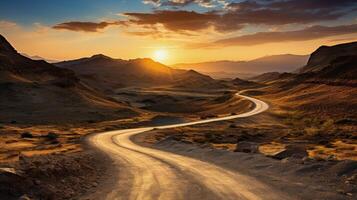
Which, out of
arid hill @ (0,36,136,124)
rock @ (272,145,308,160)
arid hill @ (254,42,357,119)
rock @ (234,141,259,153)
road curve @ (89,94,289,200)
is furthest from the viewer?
arid hill @ (0,36,136,124)

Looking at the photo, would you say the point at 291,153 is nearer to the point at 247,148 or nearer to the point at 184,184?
the point at 247,148

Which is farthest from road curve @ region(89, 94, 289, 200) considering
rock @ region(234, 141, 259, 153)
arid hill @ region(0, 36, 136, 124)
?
arid hill @ region(0, 36, 136, 124)

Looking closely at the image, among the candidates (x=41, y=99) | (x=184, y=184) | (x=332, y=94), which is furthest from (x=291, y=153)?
(x=41, y=99)

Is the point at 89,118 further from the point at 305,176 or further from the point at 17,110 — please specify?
the point at 305,176

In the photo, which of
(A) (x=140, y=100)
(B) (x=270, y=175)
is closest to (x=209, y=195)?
(B) (x=270, y=175)

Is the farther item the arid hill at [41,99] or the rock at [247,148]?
the arid hill at [41,99]

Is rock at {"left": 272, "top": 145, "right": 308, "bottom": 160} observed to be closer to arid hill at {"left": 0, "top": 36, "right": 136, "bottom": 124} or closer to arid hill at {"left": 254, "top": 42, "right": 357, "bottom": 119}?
arid hill at {"left": 254, "top": 42, "right": 357, "bottom": 119}

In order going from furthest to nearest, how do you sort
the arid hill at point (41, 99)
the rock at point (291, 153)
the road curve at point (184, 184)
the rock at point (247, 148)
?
the arid hill at point (41, 99)
the rock at point (247, 148)
the rock at point (291, 153)
the road curve at point (184, 184)

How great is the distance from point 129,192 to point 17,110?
310ft

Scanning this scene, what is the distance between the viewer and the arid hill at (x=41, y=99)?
101312 millimetres

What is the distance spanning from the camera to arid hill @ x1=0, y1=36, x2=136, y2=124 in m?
101

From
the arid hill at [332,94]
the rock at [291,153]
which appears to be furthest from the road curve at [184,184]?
the arid hill at [332,94]

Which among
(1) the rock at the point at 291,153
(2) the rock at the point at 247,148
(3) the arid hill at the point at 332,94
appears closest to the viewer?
(1) the rock at the point at 291,153

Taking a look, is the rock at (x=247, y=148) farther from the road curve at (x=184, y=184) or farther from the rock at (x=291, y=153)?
the road curve at (x=184, y=184)
